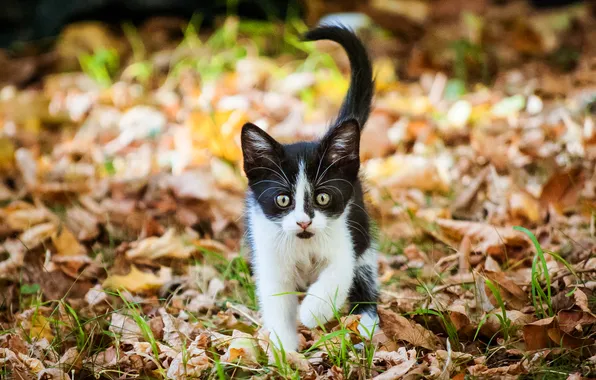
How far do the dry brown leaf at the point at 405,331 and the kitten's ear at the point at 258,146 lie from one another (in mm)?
Result: 714

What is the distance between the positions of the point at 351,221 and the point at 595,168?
184cm

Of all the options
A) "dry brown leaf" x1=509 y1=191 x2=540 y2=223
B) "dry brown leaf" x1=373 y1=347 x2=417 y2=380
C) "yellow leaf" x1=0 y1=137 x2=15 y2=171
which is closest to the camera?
"dry brown leaf" x1=373 y1=347 x2=417 y2=380

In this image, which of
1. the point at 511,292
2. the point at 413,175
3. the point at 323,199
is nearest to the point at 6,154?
the point at 413,175

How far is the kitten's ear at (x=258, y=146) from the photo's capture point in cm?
277

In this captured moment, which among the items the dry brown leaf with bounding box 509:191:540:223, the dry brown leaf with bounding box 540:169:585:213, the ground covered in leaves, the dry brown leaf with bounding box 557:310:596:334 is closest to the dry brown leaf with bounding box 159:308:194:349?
the ground covered in leaves

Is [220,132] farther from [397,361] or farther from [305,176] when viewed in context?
[397,361]

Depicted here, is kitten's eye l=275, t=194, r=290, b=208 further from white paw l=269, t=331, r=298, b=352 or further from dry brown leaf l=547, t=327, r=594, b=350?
dry brown leaf l=547, t=327, r=594, b=350

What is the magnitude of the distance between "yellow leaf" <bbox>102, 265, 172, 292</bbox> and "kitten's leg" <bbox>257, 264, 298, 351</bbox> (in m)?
0.68

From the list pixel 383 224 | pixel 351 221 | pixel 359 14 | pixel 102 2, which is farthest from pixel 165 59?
pixel 351 221

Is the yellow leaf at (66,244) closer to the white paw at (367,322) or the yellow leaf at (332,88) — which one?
the white paw at (367,322)

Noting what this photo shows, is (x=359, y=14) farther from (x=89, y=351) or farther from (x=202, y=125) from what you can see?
(x=89, y=351)

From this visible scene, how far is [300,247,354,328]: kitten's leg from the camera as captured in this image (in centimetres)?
265

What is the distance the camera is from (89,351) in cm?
267

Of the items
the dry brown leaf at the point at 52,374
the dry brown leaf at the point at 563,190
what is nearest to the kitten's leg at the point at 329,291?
the dry brown leaf at the point at 52,374
